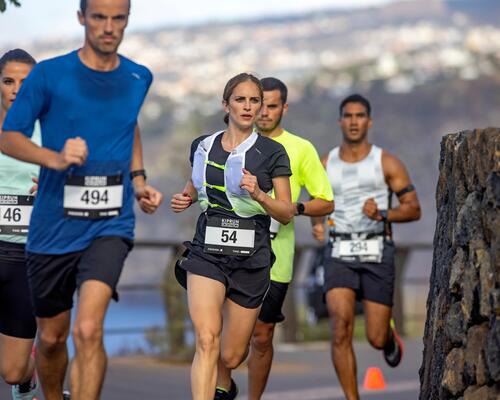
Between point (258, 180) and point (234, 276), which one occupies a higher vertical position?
point (258, 180)

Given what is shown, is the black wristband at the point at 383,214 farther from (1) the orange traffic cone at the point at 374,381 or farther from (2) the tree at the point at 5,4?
(2) the tree at the point at 5,4

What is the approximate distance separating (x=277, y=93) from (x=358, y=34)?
247ft

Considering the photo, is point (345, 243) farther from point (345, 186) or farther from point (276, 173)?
point (276, 173)

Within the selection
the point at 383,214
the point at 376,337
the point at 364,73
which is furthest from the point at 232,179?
the point at 364,73

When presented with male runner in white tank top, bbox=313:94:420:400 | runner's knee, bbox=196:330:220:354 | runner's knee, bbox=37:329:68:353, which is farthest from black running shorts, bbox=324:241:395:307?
runner's knee, bbox=37:329:68:353

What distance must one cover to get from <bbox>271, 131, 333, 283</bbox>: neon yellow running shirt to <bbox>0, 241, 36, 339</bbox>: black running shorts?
5.63ft

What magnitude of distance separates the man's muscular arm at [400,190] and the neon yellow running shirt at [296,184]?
110cm

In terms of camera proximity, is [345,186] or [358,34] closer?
[345,186]

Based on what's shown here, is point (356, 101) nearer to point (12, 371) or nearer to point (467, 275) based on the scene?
point (12, 371)

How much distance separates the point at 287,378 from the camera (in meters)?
14.3

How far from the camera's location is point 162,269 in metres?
16.7

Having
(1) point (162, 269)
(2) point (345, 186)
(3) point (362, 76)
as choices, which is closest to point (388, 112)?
(3) point (362, 76)

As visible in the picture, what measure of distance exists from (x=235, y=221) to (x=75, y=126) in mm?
1202

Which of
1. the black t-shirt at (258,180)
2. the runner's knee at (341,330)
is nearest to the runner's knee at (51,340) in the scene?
the black t-shirt at (258,180)
